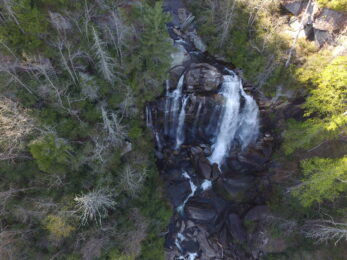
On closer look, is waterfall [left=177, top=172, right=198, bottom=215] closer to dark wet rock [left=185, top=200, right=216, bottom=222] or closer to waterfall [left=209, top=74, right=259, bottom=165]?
dark wet rock [left=185, top=200, right=216, bottom=222]

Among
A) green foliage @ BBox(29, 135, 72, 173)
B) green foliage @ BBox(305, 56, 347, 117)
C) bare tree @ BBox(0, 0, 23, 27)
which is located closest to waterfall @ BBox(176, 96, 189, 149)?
green foliage @ BBox(305, 56, 347, 117)

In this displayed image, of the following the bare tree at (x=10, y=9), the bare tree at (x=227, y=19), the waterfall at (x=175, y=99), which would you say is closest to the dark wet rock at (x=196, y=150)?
the waterfall at (x=175, y=99)

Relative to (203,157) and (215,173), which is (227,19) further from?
(215,173)

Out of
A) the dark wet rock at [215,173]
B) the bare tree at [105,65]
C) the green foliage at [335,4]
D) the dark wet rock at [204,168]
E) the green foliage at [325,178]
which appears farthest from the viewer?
the dark wet rock at [215,173]

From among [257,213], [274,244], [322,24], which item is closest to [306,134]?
[257,213]

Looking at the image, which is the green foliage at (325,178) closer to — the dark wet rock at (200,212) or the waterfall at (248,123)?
the waterfall at (248,123)

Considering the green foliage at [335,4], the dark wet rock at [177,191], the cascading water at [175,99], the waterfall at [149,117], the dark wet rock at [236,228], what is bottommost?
the dark wet rock at [236,228]
